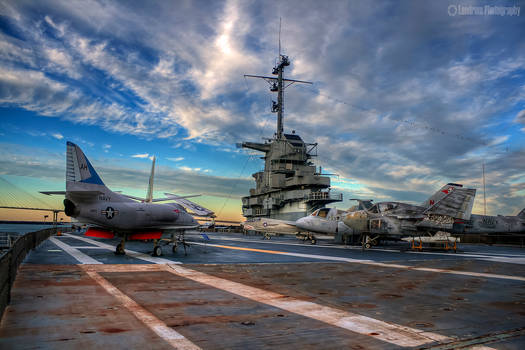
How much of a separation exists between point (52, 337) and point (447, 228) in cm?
2316

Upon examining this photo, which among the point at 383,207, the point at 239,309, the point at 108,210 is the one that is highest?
the point at 383,207

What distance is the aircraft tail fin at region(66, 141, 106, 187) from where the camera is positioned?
12734 mm

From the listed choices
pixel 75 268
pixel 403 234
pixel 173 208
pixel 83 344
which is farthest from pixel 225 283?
pixel 403 234

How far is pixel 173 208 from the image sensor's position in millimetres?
15859

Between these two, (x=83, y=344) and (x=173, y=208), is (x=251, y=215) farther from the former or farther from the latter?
(x=83, y=344)

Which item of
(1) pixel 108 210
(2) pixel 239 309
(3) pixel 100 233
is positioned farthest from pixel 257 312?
(3) pixel 100 233

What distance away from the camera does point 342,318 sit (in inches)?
191

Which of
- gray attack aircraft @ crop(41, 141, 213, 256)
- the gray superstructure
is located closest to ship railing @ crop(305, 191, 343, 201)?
the gray superstructure

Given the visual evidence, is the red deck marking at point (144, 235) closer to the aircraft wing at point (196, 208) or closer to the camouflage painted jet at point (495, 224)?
the aircraft wing at point (196, 208)

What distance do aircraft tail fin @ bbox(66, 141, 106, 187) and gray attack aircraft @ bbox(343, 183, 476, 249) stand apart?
1671 cm

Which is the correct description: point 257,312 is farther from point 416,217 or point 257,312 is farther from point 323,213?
point 323,213

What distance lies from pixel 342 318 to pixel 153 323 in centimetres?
278

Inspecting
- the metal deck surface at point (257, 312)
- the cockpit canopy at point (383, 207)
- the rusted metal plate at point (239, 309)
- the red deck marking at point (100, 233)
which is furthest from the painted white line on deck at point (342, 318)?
the cockpit canopy at point (383, 207)

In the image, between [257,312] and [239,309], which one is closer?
[257,312]
